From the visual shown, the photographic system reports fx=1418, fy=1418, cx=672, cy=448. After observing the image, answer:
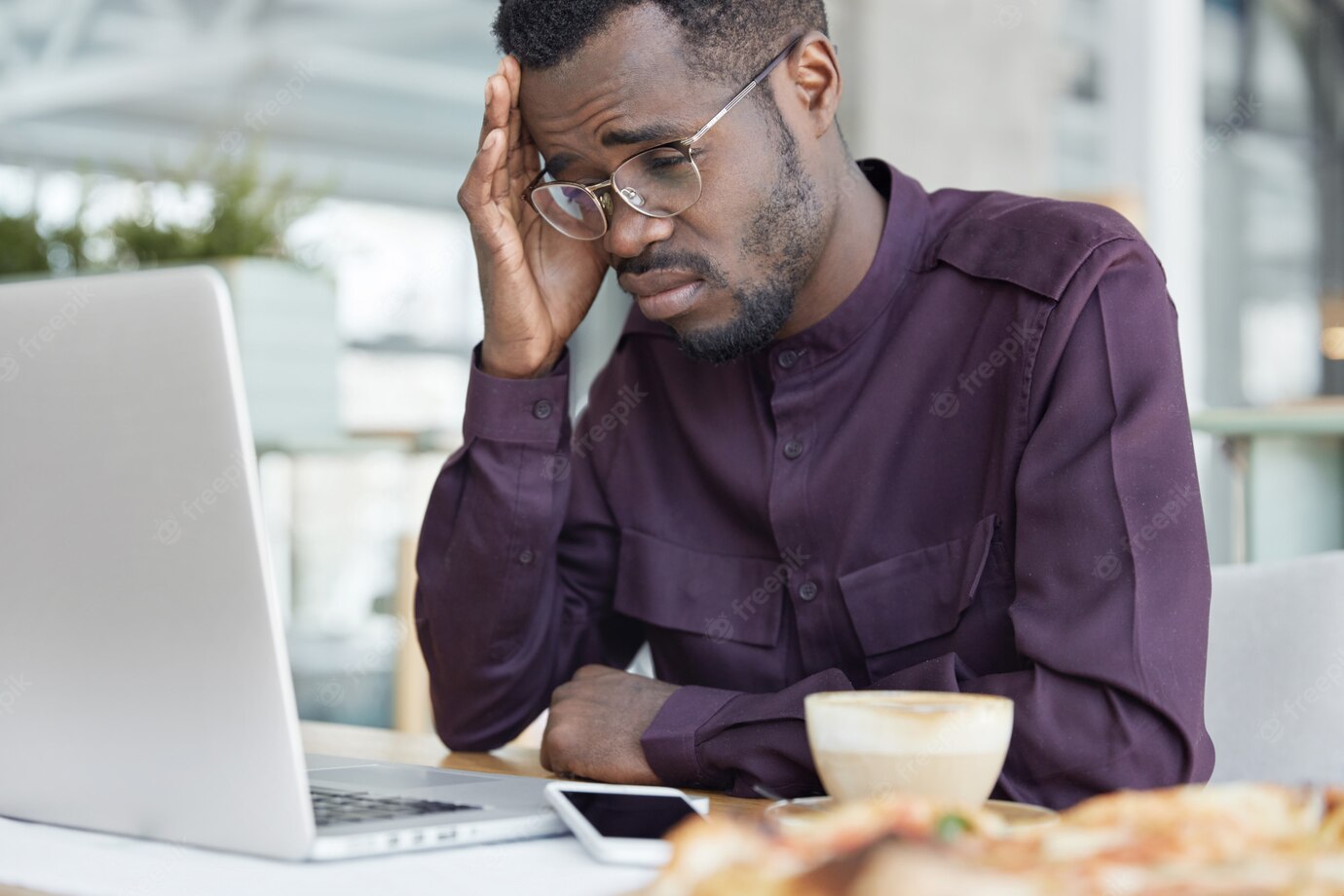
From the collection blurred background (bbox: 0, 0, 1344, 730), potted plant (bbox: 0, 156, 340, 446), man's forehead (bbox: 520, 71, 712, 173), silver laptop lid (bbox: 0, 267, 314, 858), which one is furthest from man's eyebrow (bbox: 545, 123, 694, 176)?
potted plant (bbox: 0, 156, 340, 446)

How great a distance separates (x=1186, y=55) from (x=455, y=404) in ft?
24.3

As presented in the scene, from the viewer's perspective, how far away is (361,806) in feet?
2.83

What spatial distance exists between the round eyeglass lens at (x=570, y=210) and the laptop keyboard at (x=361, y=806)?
2.14ft

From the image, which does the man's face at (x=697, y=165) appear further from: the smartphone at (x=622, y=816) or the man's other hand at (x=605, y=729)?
the smartphone at (x=622, y=816)

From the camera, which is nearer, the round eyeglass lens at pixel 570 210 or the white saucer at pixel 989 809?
the white saucer at pixel 989 809

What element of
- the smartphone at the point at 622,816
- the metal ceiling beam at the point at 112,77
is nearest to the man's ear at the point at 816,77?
the smartphone at the point at 622,816

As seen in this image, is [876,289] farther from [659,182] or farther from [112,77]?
[112,77]

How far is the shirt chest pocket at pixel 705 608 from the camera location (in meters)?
1.38

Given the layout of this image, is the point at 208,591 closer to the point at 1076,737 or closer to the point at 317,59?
the point at 1076,737

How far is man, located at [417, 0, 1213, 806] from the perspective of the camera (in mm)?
1088

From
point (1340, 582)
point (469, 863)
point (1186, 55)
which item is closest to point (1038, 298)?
point (1340, 582)

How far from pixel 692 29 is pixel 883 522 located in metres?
0.49

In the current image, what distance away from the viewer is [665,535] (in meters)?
1.47

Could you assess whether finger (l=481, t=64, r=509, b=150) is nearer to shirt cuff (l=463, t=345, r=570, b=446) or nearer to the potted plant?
shirt cuff (l=463, t=345, r=570, b=446)
